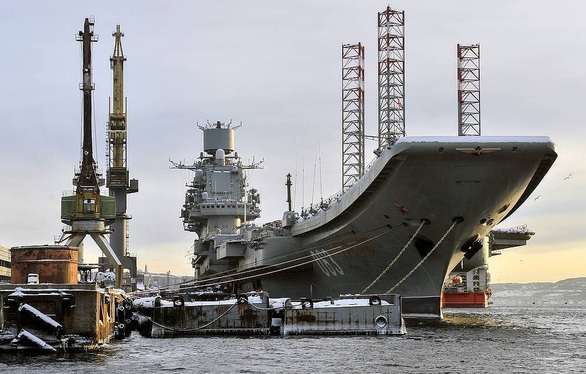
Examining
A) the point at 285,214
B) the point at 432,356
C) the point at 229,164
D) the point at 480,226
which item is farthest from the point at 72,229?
the point at 432,356

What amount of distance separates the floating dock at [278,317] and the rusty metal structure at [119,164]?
38241 mm

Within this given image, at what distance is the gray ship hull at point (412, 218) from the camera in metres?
33.0

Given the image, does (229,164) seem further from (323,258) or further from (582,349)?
(582,349)

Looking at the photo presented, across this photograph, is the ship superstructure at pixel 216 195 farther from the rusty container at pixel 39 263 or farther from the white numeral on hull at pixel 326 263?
the rusty container at pixel 39 263

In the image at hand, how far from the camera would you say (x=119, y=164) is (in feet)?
243

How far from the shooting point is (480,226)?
38.6 meters

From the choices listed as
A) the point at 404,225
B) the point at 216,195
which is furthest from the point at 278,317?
the point at 216,195

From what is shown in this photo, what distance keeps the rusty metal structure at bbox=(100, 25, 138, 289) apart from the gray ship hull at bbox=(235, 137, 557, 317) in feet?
87.1

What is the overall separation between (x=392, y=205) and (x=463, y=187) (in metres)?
3.08

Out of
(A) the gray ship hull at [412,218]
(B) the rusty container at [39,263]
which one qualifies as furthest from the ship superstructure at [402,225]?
(B) the rusty container at [39,263]

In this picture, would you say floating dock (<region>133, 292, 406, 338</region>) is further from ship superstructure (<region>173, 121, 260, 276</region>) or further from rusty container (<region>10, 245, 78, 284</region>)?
ship superstructure (<region>173, 121, 260, 276</region>)

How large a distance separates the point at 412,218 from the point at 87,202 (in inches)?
853

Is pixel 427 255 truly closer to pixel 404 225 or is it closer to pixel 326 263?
pixel 404 225

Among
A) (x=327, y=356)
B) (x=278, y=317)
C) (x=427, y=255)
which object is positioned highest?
(x=427, y=255)
